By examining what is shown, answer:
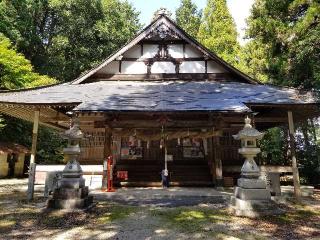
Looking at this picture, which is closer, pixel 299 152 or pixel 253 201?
pixel 253 201

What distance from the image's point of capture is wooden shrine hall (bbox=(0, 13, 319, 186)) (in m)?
11.0

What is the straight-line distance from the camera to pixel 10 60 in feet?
68.1

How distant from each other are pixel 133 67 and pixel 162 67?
55.8 inches

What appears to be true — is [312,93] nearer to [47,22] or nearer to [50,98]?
[50,98]

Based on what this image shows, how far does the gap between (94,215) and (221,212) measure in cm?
342

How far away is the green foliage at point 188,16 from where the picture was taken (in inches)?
1569

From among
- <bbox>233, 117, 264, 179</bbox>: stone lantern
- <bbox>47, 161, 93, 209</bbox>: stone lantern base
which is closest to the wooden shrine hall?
<bbox>233, 117, 264, 179</bbox>: stone lantern

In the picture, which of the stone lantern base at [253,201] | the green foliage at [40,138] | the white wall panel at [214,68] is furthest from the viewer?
the green foliage at [40,138]

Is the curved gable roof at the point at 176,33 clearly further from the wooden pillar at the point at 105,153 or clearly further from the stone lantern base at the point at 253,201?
the stone lantern base at the point at 253,201

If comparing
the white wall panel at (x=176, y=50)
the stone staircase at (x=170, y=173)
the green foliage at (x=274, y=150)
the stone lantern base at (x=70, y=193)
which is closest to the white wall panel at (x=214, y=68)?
the white wall panel at (x=176, y=50)

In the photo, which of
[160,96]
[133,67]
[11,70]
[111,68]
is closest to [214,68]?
[133,67]

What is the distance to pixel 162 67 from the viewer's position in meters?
14.6

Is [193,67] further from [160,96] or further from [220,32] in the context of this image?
[220,32]

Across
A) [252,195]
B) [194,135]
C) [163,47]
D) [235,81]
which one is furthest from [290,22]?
[252,195]
